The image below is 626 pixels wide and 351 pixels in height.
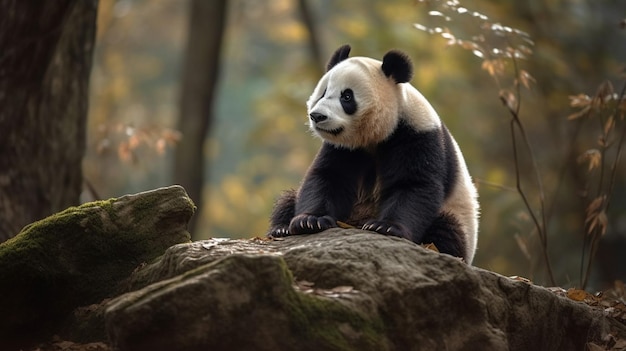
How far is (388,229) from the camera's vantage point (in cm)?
523

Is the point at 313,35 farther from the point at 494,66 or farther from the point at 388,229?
the point at 388,229

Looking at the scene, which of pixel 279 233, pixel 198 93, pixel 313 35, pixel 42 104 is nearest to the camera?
pixel 279 233

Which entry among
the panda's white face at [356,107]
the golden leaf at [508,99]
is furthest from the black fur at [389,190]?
the golden leaf at [508,99]

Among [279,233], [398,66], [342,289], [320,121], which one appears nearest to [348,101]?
[320,121]

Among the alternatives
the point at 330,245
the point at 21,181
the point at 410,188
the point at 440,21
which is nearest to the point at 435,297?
the point at 330,245

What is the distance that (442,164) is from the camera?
228 inches

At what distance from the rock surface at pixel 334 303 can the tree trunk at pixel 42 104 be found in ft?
8.90

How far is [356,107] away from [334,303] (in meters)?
2.15

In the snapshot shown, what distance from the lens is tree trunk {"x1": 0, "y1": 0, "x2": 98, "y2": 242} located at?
683cm

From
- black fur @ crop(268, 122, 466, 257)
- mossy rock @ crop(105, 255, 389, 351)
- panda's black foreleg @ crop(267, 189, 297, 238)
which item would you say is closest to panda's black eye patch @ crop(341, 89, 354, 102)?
→ black fur @ crop(268, 122, 466, 257)

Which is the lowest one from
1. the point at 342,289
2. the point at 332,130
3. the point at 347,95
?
the point at 342,289

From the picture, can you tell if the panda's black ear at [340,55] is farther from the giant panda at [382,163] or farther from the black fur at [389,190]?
the black fur at [389,190]

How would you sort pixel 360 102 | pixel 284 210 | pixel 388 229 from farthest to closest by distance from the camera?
pixel 284 210
pixel 360 102
pixel 388 229

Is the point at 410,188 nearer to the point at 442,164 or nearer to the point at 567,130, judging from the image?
the point at 442,164
